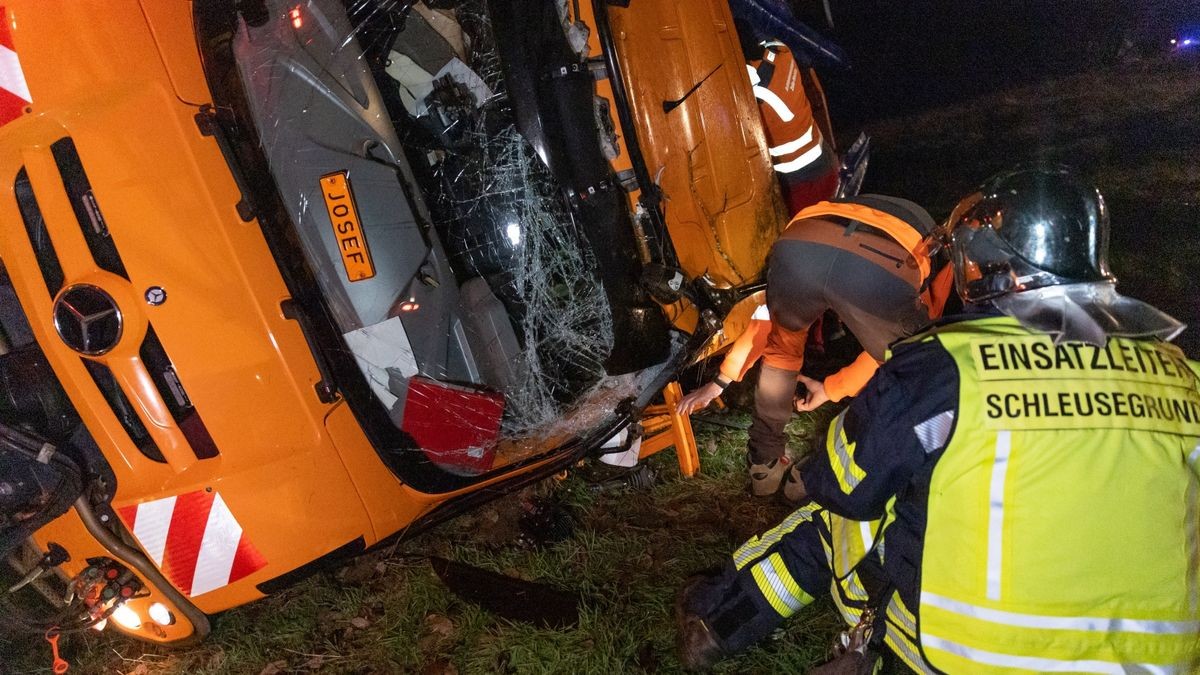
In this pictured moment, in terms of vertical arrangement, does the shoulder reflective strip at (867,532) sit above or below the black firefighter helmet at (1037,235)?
below

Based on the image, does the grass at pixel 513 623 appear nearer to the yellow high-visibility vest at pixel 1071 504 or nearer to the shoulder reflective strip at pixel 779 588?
the shoulder reflective strip at pixel 779 588

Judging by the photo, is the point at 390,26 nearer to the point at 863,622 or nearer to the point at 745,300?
the point at 745,300

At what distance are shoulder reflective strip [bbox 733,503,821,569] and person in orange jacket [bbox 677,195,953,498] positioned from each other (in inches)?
25.4

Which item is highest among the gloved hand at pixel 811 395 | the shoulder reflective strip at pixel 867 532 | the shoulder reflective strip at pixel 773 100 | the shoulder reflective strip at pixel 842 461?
the shoulder reflective strip at pixel 773 100

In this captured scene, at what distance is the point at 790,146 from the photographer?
A: 2.97m

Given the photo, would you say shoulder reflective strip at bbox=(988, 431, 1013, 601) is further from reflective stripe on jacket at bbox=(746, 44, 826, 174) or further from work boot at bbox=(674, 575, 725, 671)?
reflective stripe on jacket at bbox=(746, 44, 826, 174)

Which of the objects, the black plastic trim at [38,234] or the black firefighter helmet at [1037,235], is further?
the black plastic trim at [38,234]

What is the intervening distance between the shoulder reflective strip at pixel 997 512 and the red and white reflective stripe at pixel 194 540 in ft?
6.89

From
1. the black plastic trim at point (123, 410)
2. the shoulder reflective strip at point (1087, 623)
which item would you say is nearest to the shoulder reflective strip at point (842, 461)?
the shoulder reflective strip at point (1087, 623)

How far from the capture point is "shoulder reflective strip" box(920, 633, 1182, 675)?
4.53 ft

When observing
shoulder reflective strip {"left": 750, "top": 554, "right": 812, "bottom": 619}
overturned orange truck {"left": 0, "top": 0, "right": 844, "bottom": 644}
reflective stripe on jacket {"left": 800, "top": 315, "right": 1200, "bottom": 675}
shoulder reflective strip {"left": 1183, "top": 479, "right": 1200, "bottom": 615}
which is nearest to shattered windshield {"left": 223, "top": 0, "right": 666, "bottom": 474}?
overturned orange truck {"left": 0, "top": 0, "right": 844, "bottom": 644}

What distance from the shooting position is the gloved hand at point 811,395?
9.75 feet

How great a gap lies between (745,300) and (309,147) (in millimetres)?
1729

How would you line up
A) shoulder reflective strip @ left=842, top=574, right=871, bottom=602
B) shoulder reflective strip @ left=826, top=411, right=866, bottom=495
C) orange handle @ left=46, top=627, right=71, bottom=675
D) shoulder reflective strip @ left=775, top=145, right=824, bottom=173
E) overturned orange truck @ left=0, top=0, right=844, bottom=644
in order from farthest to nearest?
shoulder reflective strip @ left=775, top=145, right=824, bottom=173
orange handle @ left=46, top=627, right=71, bottom=675
overturned orange truck @ left=0, top=0, right=844, bottom=644
shoulder reflective strip @ left=842, top=574, right=871, bottom=602
shoulder reflective strip @ left=826, top=411, right=866, bottom=495
